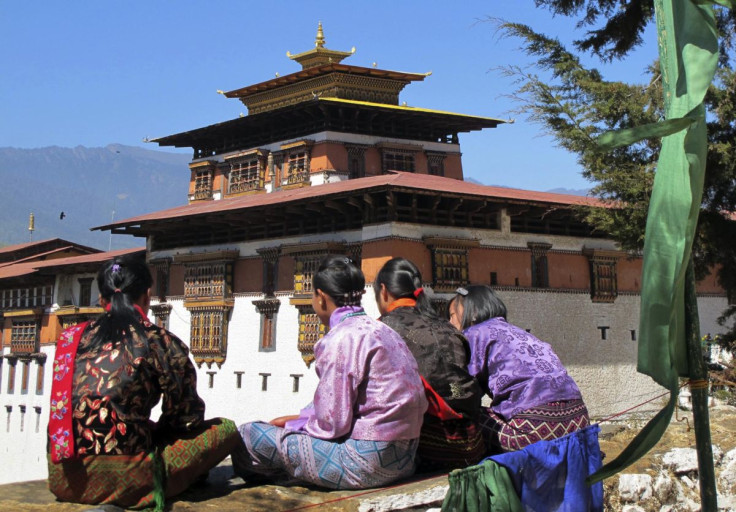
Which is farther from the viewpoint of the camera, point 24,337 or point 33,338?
point 24,337

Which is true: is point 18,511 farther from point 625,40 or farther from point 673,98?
point 625,40

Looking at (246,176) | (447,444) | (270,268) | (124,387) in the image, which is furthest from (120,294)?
(246,176)

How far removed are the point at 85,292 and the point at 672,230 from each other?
2651cm

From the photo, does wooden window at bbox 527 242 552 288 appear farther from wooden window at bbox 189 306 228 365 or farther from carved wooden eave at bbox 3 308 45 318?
carved wooden eave at bbox 3 308 45 318

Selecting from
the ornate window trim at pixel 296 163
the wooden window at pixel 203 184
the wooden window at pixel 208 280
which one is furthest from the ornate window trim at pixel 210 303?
the wooden window at pixel 203 184

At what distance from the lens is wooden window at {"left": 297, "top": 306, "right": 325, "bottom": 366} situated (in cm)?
1923

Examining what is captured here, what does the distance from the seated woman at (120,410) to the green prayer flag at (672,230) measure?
248 cm

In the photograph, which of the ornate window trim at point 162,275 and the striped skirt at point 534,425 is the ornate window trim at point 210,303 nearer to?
the ornate window trim at point 162,275

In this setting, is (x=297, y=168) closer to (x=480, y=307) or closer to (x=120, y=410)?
(x=480, y=307)

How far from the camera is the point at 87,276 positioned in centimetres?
2680

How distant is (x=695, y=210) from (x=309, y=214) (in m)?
17.4

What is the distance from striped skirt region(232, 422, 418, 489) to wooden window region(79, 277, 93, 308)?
23341 mm

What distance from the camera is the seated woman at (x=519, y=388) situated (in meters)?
5.06

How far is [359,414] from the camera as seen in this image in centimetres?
448
